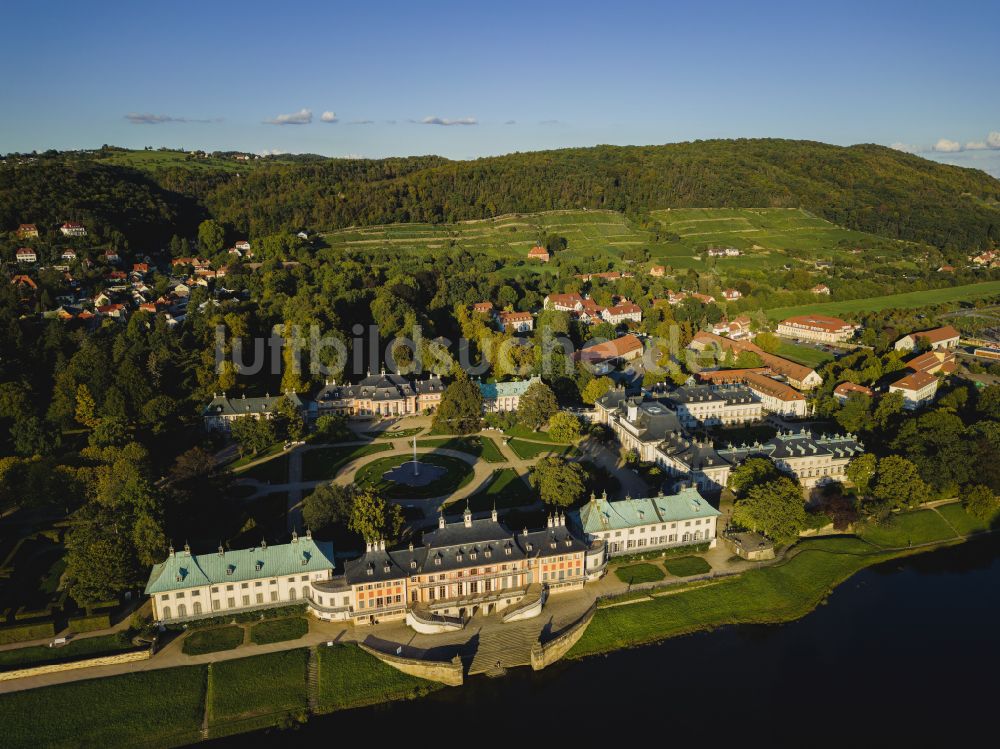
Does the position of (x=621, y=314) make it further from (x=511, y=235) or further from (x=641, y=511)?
(x=641, y=511)

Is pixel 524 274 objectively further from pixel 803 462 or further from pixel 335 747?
pixel 335 747

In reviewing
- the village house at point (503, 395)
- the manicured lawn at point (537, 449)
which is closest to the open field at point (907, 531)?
the manicured lawn at point (537, 449)

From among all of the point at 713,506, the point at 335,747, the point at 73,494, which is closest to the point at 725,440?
the point at 713,506

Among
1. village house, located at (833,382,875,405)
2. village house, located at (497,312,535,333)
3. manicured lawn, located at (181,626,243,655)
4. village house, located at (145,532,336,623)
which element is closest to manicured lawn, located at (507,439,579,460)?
village house, located at (145,532,336,623)

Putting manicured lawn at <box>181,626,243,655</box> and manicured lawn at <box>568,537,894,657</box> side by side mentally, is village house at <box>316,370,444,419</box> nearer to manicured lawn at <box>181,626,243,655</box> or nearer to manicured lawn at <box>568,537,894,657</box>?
manicured lawn at <box>181,626,243,655</box>

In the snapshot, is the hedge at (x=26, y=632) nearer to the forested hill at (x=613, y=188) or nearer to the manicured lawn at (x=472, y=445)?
the manicured lawn at (x=472, y=445)

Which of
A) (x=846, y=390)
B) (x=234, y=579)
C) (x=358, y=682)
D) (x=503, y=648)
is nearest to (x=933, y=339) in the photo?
(x=846, y=390)

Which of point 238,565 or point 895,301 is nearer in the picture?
point 238,565
